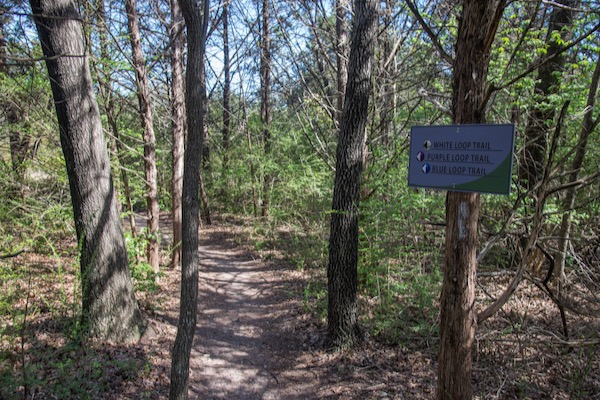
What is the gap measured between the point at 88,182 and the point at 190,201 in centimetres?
208

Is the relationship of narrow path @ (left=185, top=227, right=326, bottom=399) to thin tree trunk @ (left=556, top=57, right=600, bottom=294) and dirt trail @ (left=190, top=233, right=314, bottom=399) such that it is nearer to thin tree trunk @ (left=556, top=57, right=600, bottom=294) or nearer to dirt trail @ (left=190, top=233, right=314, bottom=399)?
dirt trail @ (left=190, top=233, right=314, bottom=399)

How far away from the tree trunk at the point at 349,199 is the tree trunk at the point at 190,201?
2.40 metres

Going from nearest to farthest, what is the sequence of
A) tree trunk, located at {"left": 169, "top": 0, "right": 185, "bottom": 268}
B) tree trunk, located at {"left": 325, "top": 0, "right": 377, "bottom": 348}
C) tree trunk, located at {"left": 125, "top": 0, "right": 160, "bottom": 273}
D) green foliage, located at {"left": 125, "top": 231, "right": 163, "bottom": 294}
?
tree trunk, located at {"left": 325, "top": 0, "right": 377, "bottom": 348} → green foliage, located at {"left": 125, "top": 231, "right": 163, "bottom": 294} → tree trunk, located at {"left": 125, "top": 0, "right": 160, "bottom": 273} → tree trunk, located at {"left": 169, "top": 0, "right": 185, "bottom": 268}

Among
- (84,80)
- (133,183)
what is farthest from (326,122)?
(84,80)

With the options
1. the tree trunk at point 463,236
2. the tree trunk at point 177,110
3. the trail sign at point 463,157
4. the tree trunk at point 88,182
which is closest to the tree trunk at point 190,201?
the tree trunk at point 88,182

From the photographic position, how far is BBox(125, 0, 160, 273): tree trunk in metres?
7.13

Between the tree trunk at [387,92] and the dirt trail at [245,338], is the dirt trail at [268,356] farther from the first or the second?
the tree trunk at [387,92]

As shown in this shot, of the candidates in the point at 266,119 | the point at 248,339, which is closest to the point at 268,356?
the point at 248,339

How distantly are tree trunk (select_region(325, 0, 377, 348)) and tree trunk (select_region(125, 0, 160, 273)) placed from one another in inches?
156

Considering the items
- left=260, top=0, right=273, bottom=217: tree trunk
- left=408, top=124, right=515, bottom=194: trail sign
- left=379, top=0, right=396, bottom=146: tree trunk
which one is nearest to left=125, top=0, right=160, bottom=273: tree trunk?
left=260, top=0, right=273, bottom=217: tree trunk

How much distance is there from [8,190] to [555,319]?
9.17 m

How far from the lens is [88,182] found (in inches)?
184

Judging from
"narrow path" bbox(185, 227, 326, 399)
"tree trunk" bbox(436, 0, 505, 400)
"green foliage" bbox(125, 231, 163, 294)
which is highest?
"tree trunk" bbox(436, 0, 505, 400)

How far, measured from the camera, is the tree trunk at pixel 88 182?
4.49 m
